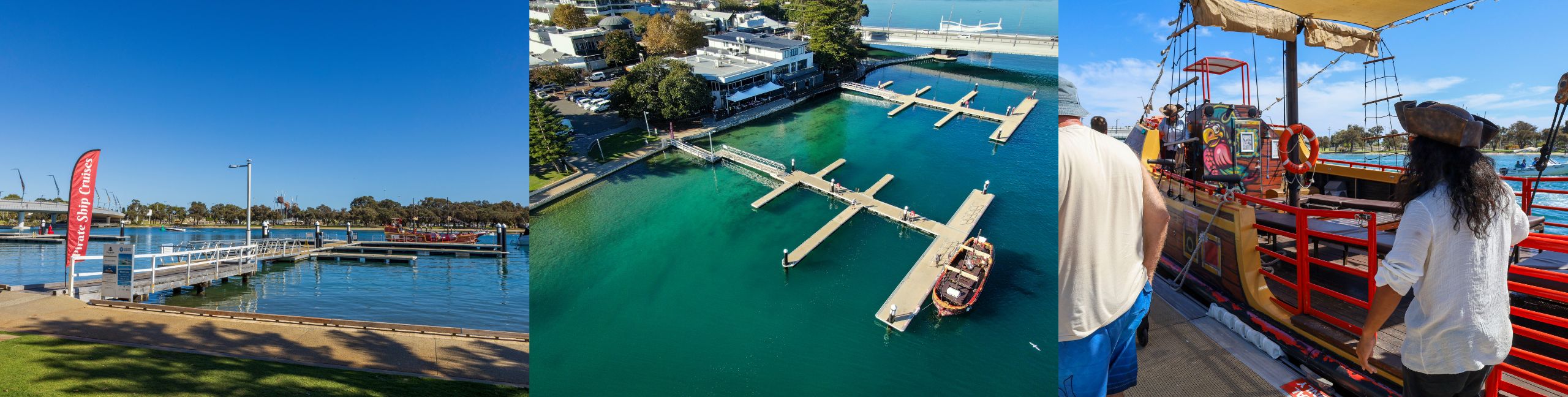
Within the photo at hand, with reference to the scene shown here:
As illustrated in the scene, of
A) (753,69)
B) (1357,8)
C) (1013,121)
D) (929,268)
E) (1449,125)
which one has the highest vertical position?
(1357,8)

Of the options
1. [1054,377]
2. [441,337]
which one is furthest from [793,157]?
[441,337]

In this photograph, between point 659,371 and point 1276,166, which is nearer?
point 659,371

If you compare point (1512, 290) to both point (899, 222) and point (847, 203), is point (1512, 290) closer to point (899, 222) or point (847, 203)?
point (899, 222)

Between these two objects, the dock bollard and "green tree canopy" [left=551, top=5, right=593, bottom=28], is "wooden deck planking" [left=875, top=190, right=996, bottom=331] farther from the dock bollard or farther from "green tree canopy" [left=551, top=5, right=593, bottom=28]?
the dock bollard

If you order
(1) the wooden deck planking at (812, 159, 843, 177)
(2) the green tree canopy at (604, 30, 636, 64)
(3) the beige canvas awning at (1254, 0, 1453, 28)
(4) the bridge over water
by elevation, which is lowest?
(4) the bridge over water

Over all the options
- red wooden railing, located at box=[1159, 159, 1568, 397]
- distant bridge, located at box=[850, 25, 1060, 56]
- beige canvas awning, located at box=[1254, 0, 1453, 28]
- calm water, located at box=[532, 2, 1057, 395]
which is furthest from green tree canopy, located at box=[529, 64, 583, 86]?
beige canvas awning, located at box=[1254, 0, 1453, 28]

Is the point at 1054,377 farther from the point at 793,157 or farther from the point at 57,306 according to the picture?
the point at 57,306

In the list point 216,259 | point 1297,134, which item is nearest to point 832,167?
point 1297,134
